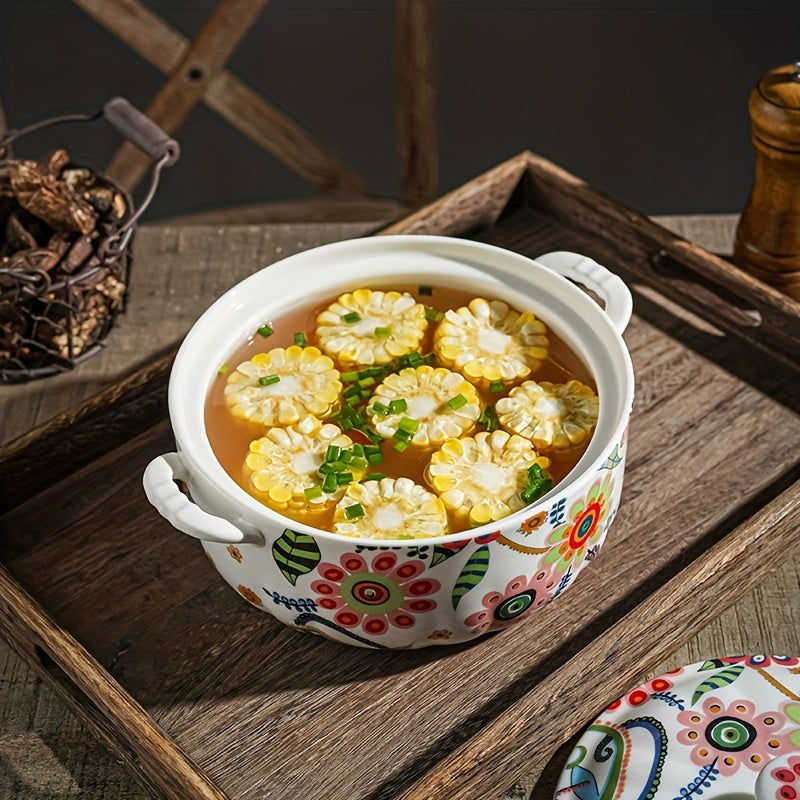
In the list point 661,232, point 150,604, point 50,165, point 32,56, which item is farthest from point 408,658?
point 32,56

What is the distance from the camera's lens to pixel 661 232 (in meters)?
1.48

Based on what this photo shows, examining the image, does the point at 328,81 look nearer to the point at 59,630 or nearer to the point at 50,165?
the point at 50,165

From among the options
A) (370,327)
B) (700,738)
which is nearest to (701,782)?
(700,738)

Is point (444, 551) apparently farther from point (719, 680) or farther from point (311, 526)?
point (719, 680)

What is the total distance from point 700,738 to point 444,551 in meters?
0.30

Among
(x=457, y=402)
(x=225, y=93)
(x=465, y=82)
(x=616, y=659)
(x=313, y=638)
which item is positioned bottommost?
(x=465, y=82)

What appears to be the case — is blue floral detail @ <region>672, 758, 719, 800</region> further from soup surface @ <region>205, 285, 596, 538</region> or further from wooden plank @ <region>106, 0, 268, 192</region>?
wooden plank @ <region>106, 0, 268, 192</region>

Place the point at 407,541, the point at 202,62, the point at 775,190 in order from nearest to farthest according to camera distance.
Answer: the point at 407,541 → the point at 775,190 → the point at 202,62

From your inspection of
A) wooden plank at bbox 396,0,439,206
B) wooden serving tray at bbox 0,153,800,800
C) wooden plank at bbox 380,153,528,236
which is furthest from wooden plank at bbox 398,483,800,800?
wooden plank at bbox 396,0,439,206

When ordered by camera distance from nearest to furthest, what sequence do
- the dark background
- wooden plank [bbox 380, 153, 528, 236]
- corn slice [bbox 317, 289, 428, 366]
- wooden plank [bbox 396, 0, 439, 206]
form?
1. corn slice [bbox 317, 289, 428, 366]
2. wooden plank [bbox 380, 153, 528, 236]
3. wooden plank [bbox 396, 0, 439, 206]
4. the dark background

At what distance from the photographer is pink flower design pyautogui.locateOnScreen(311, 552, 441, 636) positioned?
99 cm

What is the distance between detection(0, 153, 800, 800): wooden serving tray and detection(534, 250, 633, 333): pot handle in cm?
19

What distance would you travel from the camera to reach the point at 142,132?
5.05ft

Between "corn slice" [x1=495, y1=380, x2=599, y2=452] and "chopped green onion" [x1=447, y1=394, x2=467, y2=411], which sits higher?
"corn slice" [x1=495, y1=380, x2=599, y2=452]
